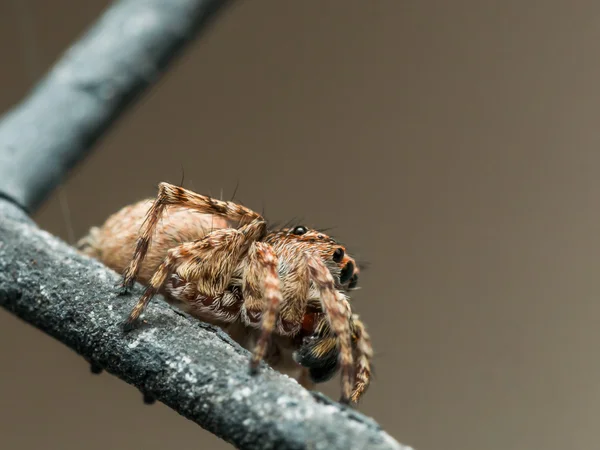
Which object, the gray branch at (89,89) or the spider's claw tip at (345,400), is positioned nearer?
the spider's claw tip at (345,400)

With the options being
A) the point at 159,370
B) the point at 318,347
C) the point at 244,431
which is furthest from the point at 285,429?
the point at 318,347

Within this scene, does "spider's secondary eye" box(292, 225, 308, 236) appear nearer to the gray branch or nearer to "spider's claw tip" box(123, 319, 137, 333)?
"spider's claw tip" box(123, 319, 137, 333)

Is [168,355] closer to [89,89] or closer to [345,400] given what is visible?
[345,400]

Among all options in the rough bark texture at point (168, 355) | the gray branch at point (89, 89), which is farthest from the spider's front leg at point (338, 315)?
the gray branch at point (89, 89)

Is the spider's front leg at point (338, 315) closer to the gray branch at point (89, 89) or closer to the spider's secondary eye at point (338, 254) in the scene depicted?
the spider's secondary eye at point (338, 254)

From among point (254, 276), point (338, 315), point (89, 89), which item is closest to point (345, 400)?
point (338, 315)

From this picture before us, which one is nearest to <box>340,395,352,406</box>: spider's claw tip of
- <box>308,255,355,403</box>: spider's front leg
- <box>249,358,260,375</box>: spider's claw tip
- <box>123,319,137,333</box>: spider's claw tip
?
<box>308,255,355,403</box>: spider's front leg
